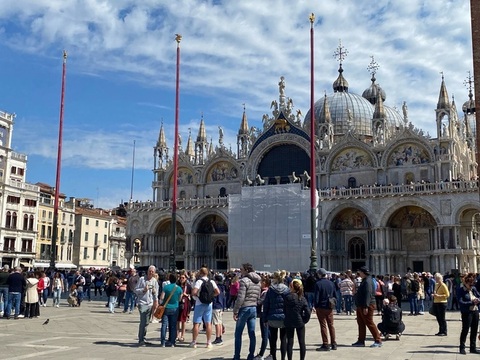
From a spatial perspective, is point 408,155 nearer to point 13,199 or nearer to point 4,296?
point 4,296

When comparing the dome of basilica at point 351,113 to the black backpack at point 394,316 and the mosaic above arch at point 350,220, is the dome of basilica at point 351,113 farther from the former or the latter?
the black backpack at point 394,316

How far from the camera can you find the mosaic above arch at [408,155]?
1582 inches

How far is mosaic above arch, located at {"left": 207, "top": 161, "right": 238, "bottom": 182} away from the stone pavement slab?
1232 inches

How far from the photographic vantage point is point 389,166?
1624 inches

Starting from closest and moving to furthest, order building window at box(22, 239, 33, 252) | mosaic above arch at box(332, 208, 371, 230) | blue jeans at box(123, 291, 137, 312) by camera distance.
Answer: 1. blue jeans at box(123, 291, 137, 312)
2. mosaic above arch at box(332, 208, 371, 230)
3. building window at box(22, 239, 33, 252)

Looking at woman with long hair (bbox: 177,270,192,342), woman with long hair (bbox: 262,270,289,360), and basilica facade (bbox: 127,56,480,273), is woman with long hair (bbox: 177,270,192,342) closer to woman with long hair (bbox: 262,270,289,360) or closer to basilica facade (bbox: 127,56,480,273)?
woman with long hair (bbox: 262,270,289,360)

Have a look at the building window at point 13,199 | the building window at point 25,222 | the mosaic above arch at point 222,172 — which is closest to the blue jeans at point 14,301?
the mosaic above arch at point 222,172

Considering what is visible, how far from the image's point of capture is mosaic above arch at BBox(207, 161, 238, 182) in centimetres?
4822

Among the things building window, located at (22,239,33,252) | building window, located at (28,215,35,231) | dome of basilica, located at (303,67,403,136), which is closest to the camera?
building window, located at (22,239,33,252)

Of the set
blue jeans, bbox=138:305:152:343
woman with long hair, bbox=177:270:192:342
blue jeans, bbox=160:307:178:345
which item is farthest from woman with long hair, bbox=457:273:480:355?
blue jeans, bbox=138:305:152:343

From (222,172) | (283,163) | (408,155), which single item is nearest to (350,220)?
(408,155)

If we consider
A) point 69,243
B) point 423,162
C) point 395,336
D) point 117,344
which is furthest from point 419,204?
point 69,243

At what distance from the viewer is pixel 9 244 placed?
47125mm

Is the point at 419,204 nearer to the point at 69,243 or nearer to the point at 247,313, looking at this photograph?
the point at 247,313
